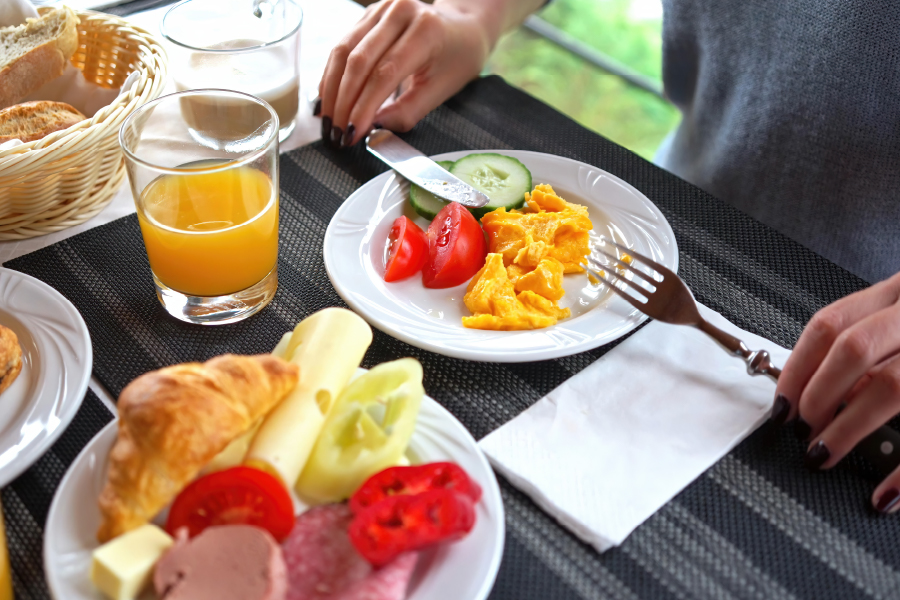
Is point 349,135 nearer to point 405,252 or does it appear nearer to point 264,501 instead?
point 405,252

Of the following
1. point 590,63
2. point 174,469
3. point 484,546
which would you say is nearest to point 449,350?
point 484,546

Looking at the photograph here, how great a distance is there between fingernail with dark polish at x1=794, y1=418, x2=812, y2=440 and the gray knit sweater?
87 centimetres

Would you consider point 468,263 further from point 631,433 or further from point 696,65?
point 696,65

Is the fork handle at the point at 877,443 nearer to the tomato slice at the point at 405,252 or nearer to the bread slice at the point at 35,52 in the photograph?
the tomato slice at the point at 405,252

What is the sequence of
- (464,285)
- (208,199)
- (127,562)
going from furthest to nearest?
(464,285) < (208,199) < (127,562)

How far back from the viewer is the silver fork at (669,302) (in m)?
1.14

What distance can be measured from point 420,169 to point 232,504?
3.07 feet

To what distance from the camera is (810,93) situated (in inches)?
68.9

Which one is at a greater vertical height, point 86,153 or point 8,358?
point 86,153

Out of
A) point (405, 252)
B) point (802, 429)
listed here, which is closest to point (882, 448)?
point (802, 429)

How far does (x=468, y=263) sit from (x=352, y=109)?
24.5 inches

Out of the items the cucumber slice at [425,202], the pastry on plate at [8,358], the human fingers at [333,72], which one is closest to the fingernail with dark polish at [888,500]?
the cucumber slice at [425,202]

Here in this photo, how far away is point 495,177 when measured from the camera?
155 cm

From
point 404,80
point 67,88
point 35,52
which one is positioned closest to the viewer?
point 35,52
